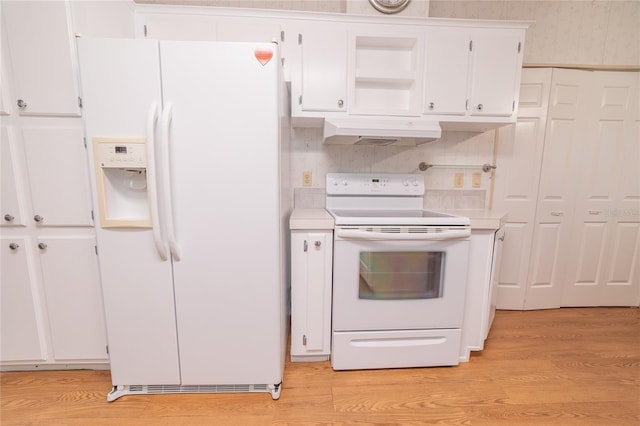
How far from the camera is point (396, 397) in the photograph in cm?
143

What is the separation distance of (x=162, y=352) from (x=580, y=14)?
3725 millimetres

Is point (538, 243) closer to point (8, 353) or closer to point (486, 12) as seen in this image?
A: point (486, 12)

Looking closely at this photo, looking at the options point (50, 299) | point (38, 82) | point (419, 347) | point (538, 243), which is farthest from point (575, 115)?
point (50, 299)

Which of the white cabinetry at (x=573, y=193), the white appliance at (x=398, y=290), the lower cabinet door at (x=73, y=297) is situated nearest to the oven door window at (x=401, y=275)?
the white appliance at (x=398, y=290)

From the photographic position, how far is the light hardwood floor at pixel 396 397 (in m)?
1.30

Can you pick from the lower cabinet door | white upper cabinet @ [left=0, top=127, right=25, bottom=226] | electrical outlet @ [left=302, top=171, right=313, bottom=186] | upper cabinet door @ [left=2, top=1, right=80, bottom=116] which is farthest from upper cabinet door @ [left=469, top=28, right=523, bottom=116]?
white upper cabinet @ [left=0, top=127, right=25, bottom=226]

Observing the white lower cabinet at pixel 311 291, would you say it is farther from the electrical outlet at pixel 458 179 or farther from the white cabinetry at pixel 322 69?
the electrical outlet at pixel 458 179

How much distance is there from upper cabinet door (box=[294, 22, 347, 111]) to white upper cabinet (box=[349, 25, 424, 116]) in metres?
0.06

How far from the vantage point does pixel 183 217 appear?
1.26 metres

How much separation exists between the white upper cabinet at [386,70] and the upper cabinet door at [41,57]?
1.49 metres

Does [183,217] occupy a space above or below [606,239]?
above

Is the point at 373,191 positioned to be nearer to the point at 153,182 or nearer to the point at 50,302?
the point at 153,182

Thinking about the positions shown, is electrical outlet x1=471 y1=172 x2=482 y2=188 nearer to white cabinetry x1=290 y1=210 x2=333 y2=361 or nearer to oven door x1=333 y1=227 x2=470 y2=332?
oven door x1=333 y1=227 x2=470 y2=332

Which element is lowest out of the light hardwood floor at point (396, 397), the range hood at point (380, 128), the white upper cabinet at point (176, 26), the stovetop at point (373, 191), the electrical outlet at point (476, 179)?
the light hardwood floor at point (396, 397)
